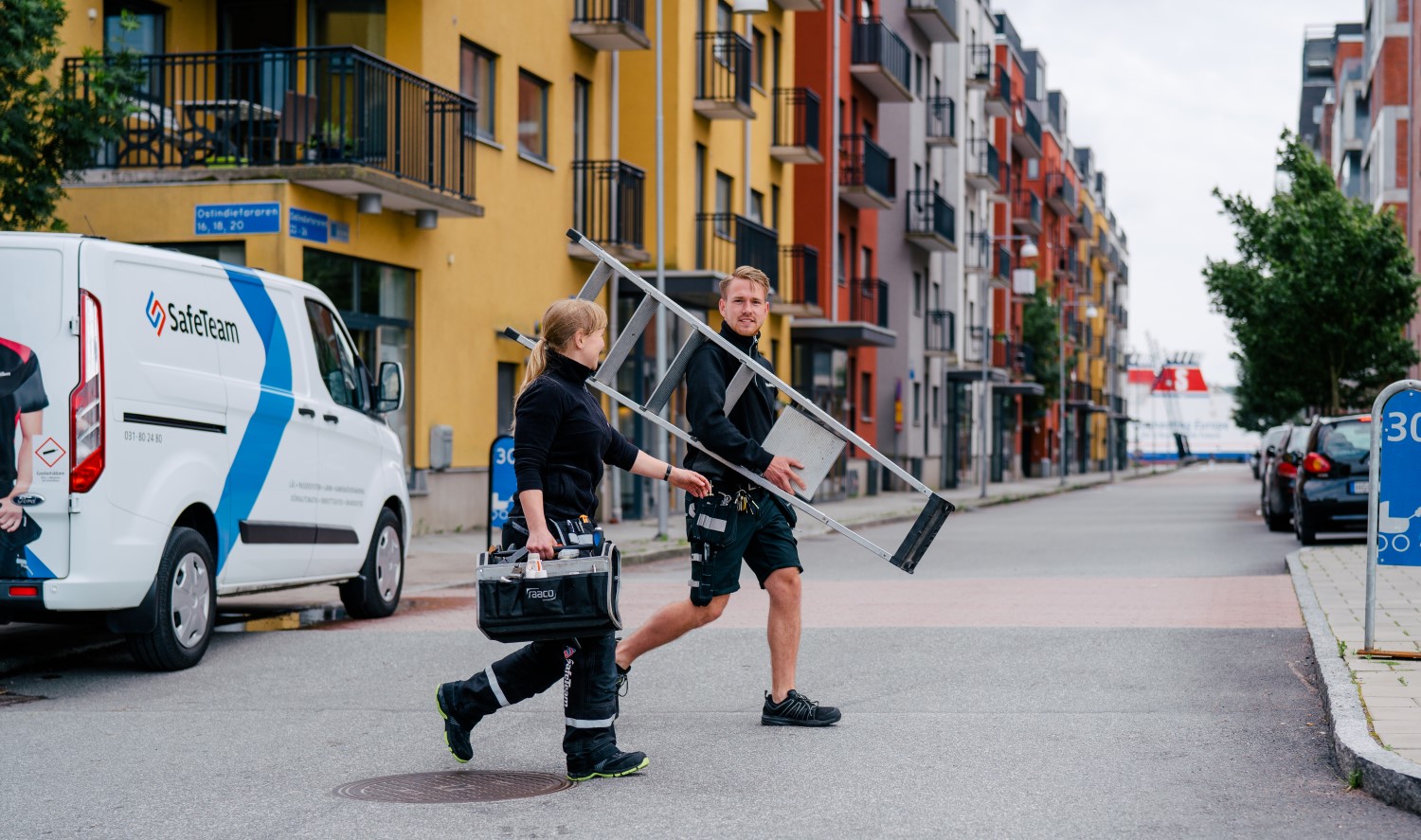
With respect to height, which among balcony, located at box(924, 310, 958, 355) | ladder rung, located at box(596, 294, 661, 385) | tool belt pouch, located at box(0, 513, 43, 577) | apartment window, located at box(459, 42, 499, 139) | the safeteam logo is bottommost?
tool belt pouch, located at box(0, 513, 43, 577)

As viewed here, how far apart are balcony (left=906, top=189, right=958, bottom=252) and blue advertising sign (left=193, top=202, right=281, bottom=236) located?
105 ft

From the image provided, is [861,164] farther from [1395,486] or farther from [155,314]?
[1395,486]

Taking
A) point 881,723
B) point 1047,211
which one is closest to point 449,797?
point 881,723

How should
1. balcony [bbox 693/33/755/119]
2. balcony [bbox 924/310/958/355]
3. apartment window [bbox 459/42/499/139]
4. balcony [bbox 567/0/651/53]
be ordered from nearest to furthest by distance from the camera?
apartment window [bbox 459/42/499/139]
balcony [bbox 567/0/651/53]
balcony [bbox 693/33/755/119]
balcony [bbox 924/310/958/355]

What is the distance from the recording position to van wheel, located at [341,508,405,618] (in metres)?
12.6

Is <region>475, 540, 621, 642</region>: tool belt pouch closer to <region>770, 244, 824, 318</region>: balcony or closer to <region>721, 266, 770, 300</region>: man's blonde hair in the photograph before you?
<region>721, 266, 770, 300</region>: man's blonde hair

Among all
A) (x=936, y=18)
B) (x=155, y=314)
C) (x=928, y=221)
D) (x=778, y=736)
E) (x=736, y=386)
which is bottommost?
(x=778, y=736)

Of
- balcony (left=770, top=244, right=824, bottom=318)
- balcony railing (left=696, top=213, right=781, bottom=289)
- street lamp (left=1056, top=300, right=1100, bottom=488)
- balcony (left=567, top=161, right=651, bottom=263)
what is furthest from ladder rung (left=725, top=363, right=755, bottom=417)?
street lamp (left=1056, top=300, right=1100, bottom=488)

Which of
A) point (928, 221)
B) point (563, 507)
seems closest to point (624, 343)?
point (563, 507)

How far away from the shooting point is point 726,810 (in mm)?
5840

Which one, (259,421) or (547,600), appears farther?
(259,421)

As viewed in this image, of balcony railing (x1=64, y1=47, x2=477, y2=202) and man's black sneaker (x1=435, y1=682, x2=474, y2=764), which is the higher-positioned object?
balcony railing (x1=64, y1=47, x2=477, y2=202)

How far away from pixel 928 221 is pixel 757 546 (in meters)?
43.3

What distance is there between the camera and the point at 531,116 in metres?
25.2
